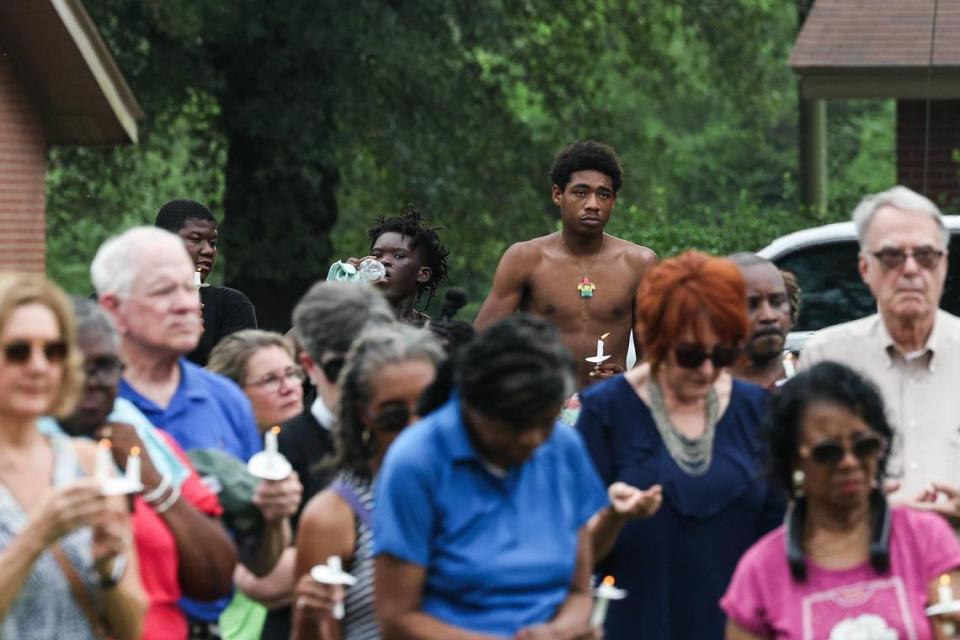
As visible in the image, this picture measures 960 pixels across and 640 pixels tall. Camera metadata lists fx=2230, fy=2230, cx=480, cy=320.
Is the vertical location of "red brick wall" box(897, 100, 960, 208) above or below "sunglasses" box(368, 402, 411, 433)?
above

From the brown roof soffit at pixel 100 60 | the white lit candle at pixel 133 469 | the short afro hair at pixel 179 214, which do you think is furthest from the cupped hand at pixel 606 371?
the brown roof soffit at pixel 100 60

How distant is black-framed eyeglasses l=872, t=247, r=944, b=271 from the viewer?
6379 mm

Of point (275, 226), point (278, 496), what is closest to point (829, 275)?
point (278, 496)

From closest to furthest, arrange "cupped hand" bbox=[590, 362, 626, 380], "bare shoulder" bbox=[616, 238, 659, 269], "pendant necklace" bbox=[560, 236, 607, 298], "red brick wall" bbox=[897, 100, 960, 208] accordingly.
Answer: "cupped hand" bbox=[590, 362, 626, 380] < "pendant necklace" bbox=[560, 236, 607, 298] < "bare shoulder" bbox=[616, 238, 659, 269] < "red brick wall" bbox=[897, 100, 960, 208]

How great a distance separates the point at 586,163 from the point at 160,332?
13.9ft

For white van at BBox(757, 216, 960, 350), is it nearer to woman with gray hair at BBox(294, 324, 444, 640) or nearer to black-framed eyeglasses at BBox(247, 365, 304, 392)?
black-framed eyeglasses at BBox(247, 365, 304, 392)

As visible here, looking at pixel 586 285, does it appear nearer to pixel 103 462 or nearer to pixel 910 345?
pixel 910 345

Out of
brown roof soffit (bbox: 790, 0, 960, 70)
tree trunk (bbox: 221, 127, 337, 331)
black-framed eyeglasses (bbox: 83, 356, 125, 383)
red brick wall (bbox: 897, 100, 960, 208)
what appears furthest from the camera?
tree trunk (bbox: 221, 127, 337, 331)

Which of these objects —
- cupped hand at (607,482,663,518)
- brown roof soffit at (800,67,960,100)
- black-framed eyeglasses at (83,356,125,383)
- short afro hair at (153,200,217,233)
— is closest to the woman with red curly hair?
cupped hand at (607,482,663,518)

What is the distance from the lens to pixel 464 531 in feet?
17.0

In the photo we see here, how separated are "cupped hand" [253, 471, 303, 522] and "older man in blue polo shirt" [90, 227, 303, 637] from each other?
1.69ft

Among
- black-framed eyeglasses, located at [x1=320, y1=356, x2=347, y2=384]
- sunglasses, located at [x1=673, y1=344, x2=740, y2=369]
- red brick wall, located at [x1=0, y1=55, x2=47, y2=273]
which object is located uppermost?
red brick wall, located at [x1=0, y1=55, x2=47, y2=273]

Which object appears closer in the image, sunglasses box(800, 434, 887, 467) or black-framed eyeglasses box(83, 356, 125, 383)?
sunglasses box(800, 434, 887, 467)

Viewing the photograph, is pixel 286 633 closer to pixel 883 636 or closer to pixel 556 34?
pixel 883 636
